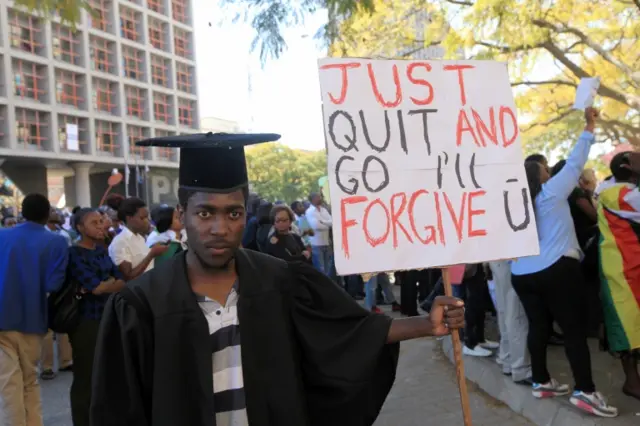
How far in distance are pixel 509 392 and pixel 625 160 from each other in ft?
6.63

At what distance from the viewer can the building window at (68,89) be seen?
139 ft

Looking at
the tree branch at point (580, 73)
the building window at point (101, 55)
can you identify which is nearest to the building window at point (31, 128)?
the building window at point (101, 55)

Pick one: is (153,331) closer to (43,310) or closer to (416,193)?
(416,193)

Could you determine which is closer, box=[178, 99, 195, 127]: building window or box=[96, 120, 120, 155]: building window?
box=[96, 120, 120, 155]: building window

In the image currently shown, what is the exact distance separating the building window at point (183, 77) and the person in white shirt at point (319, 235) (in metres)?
48.1

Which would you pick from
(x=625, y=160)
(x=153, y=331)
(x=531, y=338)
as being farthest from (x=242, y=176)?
(x=625, y=160)

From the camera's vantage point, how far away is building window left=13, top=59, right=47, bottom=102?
128 feet

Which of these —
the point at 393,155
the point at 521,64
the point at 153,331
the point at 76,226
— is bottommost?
the point at 153,331

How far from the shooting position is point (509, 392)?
4.68 meters

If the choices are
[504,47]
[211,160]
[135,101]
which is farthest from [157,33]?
[211,160]

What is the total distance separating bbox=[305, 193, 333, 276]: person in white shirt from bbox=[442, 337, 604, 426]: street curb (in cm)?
498

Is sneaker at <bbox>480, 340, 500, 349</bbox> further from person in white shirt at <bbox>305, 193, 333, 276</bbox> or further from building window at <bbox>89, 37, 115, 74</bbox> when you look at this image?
building window at <bbox>89, 37, 115, 74</bbox>

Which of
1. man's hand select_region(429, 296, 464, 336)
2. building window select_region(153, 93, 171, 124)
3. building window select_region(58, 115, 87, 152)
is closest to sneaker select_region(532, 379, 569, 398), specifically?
man's hand select_region(429, 296, 464, 336)

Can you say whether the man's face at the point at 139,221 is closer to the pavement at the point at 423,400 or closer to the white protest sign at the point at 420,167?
the pavement at the point at 423,400
